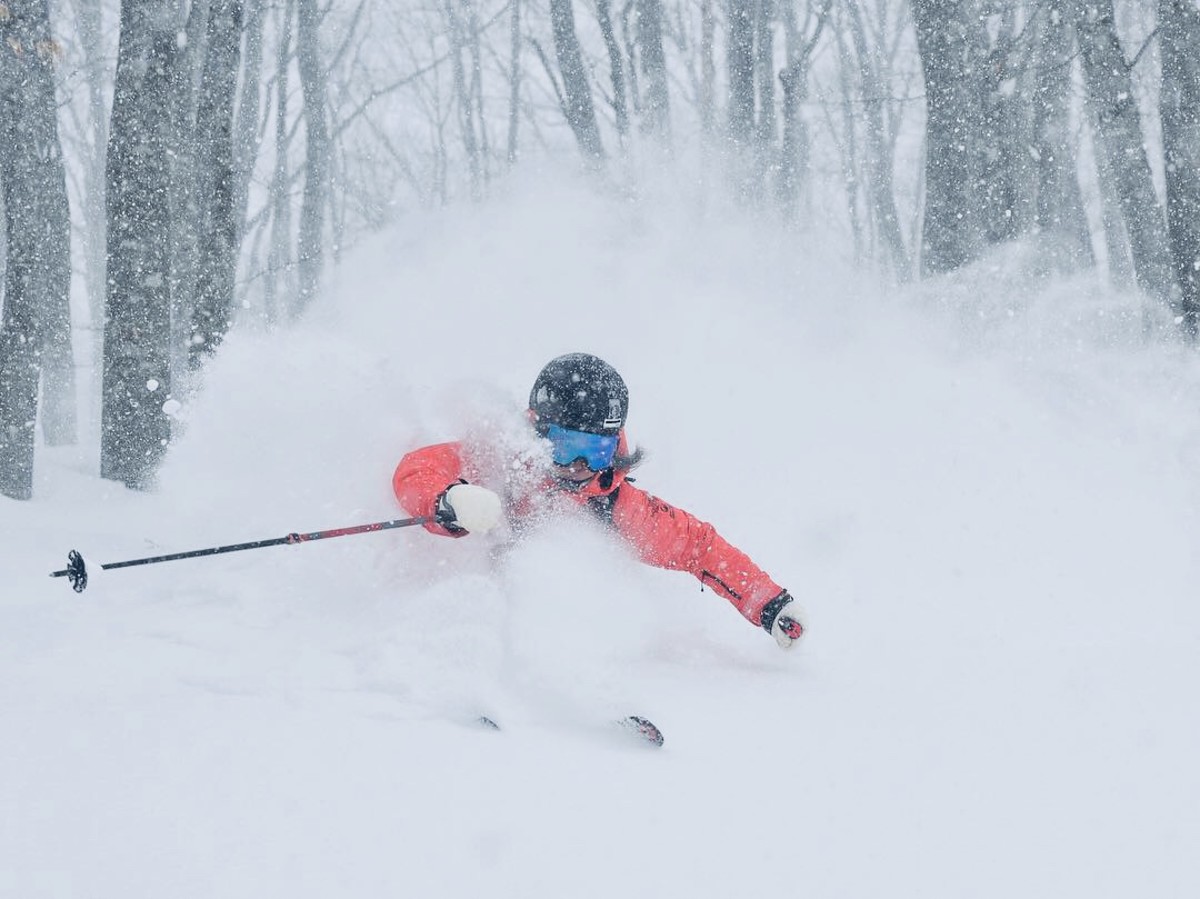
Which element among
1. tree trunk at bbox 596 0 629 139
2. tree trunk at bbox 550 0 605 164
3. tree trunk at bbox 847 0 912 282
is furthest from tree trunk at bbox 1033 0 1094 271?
tree trunk at bbox 550 0 605 164

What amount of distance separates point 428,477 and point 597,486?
66 cm

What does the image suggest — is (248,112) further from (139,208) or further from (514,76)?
(139,208)

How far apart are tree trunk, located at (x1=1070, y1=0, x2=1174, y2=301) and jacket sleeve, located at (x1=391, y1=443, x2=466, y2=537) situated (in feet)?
18.4

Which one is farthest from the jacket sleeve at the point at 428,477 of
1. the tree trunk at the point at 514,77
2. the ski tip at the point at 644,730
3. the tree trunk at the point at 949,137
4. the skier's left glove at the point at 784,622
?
the tree trunk at the point at 514,77

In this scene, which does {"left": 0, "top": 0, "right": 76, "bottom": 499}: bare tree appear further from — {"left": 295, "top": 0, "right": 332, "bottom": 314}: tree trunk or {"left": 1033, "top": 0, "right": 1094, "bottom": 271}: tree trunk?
{"left": 1033, "top": 0, "right": 1094, "bottom": 271}: tree trunk

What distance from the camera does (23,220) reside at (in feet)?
19.0

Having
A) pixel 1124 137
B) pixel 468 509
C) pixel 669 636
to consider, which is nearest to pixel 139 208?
pixel 468 509

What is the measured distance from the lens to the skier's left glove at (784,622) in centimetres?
339

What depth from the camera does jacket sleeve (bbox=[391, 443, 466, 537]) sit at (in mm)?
3295

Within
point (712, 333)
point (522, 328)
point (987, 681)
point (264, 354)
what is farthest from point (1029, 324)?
point (264, 354)

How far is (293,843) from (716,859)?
807mm

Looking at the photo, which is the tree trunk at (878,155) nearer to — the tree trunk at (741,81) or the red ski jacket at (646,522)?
the tree trunk at (741,81)

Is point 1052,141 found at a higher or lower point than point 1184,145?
higher

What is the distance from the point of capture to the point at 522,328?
23.7ft
